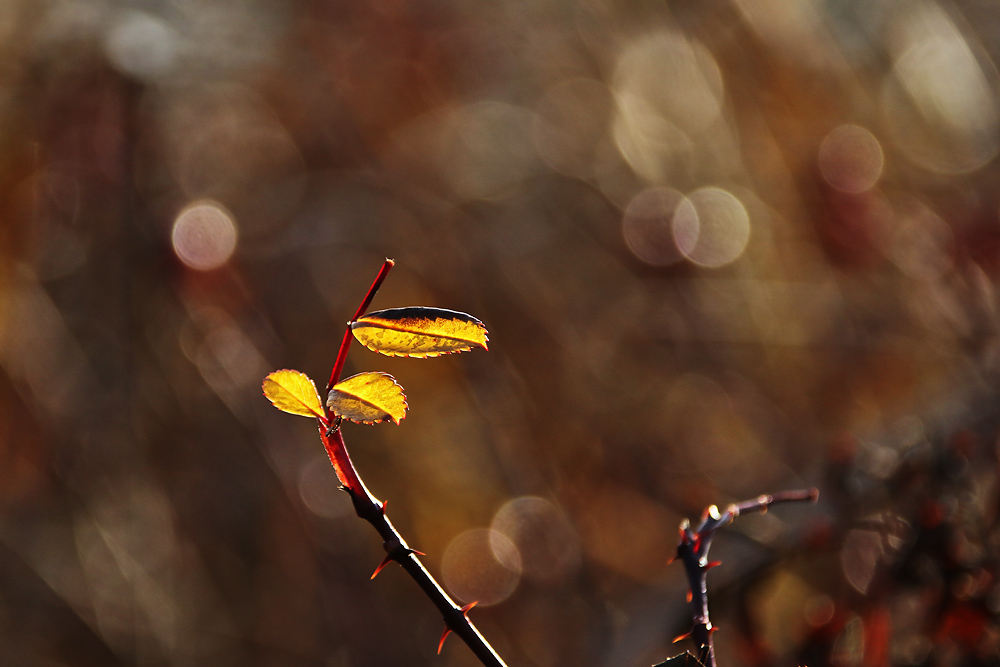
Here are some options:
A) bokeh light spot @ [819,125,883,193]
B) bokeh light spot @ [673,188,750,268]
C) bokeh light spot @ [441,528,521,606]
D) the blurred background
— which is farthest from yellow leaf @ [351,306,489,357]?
bokeh light spot @ [819,125,883,193]

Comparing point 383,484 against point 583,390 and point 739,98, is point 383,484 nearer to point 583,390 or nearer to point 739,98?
point 583,390

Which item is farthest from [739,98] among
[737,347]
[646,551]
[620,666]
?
[620,666]

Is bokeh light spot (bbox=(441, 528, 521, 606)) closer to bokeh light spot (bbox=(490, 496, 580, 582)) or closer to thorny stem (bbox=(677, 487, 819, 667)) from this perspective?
bokeh light spot (bbox=(490, 496, 580, 582))

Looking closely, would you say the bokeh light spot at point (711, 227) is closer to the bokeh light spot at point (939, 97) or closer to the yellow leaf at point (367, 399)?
the bokeh light spot at point (939, 97)

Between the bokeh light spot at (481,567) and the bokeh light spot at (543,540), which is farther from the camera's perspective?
the bokeh light spot at (481,567)

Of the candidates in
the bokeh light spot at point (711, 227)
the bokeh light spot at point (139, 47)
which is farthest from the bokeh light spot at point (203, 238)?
the bokeh light spot at point (711, 227)
